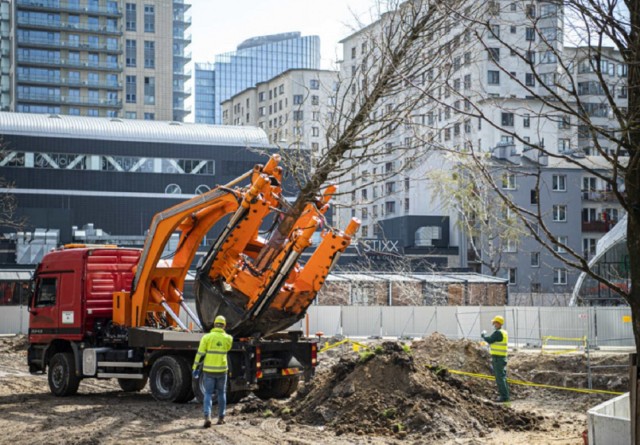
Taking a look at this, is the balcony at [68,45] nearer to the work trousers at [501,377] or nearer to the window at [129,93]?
the window at [129,93]

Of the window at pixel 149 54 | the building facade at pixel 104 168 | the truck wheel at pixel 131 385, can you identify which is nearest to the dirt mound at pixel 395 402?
the truck wheel at pixel 131 385

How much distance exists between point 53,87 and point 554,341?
96.3m

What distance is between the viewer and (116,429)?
1593 cm

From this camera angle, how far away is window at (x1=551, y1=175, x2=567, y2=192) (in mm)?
76938

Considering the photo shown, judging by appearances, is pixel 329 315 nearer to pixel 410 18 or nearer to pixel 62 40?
pixel 410 18

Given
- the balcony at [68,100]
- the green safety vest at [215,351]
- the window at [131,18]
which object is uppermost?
the window at [131,18]

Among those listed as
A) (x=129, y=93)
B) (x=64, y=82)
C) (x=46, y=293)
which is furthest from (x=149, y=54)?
(x=46, y=293)

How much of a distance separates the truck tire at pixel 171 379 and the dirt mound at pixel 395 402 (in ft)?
7.52

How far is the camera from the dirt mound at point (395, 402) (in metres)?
15.8

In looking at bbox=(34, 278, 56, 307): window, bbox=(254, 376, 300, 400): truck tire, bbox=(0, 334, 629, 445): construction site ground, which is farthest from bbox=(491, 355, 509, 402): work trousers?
bbox=(34, 278, 56, 307): window

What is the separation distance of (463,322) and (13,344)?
18.6 m

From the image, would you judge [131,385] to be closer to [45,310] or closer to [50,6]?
[45,310]

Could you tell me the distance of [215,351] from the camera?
16.3 metres

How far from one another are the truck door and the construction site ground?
1.38 meters
